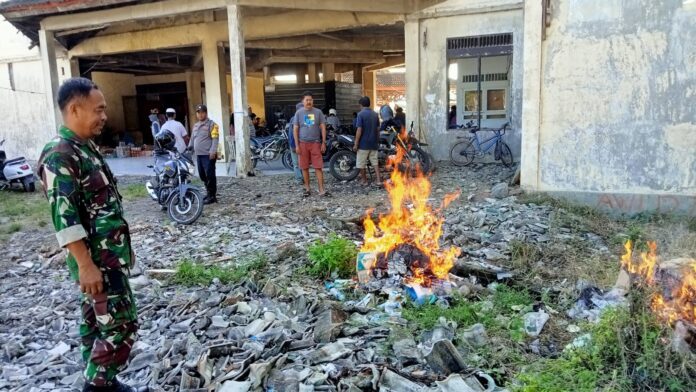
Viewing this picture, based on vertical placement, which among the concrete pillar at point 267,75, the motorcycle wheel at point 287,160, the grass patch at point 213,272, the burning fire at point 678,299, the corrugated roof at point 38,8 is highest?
the corrugated roof at point 38,8

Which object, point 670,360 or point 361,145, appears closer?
point 670,360

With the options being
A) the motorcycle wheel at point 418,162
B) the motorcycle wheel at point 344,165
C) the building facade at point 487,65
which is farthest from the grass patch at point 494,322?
the motorcycle wheel at point 418,162

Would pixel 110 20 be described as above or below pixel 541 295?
above

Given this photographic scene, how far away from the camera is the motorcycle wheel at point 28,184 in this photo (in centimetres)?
1148

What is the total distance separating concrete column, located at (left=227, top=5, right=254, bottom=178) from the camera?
36.9ft

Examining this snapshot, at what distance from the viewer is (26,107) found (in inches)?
689

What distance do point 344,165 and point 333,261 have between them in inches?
223

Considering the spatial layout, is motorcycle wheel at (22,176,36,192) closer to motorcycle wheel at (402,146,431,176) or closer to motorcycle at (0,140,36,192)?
motorcycle at (0,140,36,192)

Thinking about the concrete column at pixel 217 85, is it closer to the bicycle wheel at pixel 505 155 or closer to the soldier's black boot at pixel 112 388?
the bicycle wheel at pixel 505 155

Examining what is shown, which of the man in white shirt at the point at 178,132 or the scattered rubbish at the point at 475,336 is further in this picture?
the man in white shirt at the point at 178,132

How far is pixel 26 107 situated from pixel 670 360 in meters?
19.8

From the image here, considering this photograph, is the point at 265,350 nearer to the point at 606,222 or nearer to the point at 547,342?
the point at 547,342

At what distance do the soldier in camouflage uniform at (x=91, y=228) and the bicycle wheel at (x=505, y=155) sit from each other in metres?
10.4

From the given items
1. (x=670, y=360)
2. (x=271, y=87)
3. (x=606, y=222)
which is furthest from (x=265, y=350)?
(x=271, y=87)
